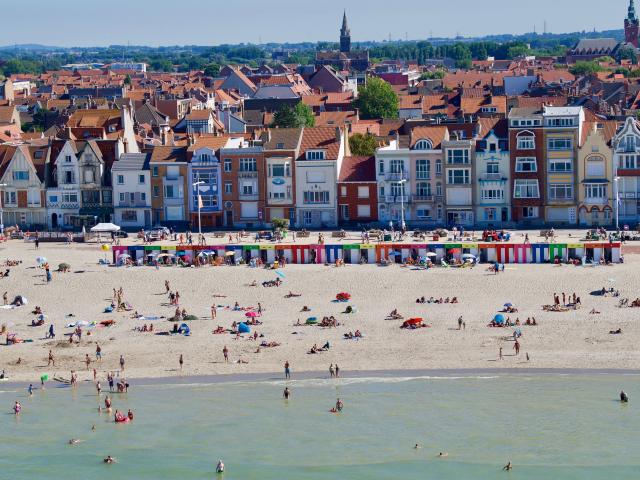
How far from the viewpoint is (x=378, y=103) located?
439 feet

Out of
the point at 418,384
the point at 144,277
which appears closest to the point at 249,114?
the point at 144,277

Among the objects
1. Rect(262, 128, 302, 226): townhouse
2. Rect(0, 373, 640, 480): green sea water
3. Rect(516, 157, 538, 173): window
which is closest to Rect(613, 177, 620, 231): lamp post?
Rect(516, 157, 538, 173): window

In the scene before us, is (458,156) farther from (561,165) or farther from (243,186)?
(243,186)

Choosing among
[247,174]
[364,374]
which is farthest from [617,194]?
[364,374]

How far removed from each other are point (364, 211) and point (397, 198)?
2.35m

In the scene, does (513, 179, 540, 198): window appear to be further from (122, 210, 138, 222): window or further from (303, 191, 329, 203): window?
(122, 210, 138, 222): window

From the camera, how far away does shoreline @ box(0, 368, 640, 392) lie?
184ft

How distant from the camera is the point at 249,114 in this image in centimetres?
13462

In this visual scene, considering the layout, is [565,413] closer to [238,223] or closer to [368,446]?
[368,446]

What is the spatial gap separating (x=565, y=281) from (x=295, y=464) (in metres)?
27.3

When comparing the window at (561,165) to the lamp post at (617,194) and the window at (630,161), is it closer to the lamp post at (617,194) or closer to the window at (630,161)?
the lamp post at (617,194)

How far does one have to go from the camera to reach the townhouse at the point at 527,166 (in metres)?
87.9

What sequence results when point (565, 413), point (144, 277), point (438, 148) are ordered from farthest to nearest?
point (438, 148)
point (144, 277)
point (565, 413)

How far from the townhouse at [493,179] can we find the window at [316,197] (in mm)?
9533
